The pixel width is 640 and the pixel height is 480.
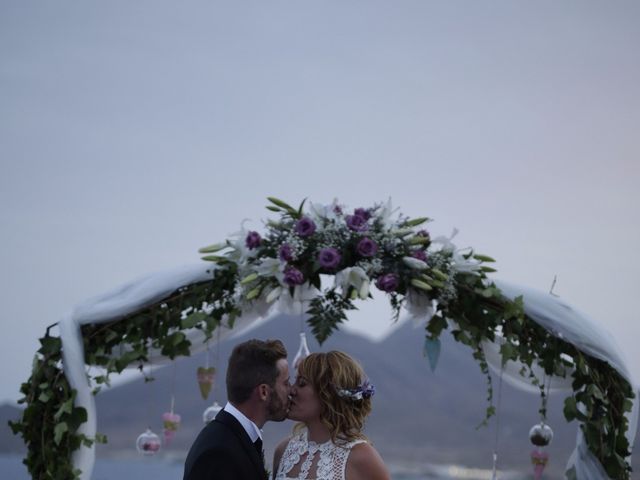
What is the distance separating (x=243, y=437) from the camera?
3.94 metres

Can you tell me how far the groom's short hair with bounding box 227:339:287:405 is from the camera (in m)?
4.00

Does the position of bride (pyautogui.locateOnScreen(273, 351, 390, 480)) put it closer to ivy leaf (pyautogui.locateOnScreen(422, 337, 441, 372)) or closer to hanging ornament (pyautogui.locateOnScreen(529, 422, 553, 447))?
ivy leaf (pyautogui.locateOnScreen(422, 337, 441, 372))

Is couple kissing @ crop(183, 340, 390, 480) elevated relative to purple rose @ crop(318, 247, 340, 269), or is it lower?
lower

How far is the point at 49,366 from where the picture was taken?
584 centimetres

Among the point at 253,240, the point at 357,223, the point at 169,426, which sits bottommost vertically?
the point at 169,426

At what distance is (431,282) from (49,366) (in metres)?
2.58

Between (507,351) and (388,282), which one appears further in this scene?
(507,351)

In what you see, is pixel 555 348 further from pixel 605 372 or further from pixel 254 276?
pixel 254 276

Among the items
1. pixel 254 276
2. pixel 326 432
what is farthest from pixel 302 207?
pixel 326 432

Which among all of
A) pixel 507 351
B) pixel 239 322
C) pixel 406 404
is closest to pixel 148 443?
pixel 239 322

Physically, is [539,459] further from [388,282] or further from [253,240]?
[253,240]

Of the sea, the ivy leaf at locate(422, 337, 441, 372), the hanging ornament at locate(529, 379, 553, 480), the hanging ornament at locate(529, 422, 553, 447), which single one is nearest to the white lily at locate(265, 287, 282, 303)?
the ivy leaf at locate(422, 337, 441, 372)

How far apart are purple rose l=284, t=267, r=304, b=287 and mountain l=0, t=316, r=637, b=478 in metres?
9.07

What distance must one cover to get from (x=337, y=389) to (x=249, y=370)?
418 millimetres
